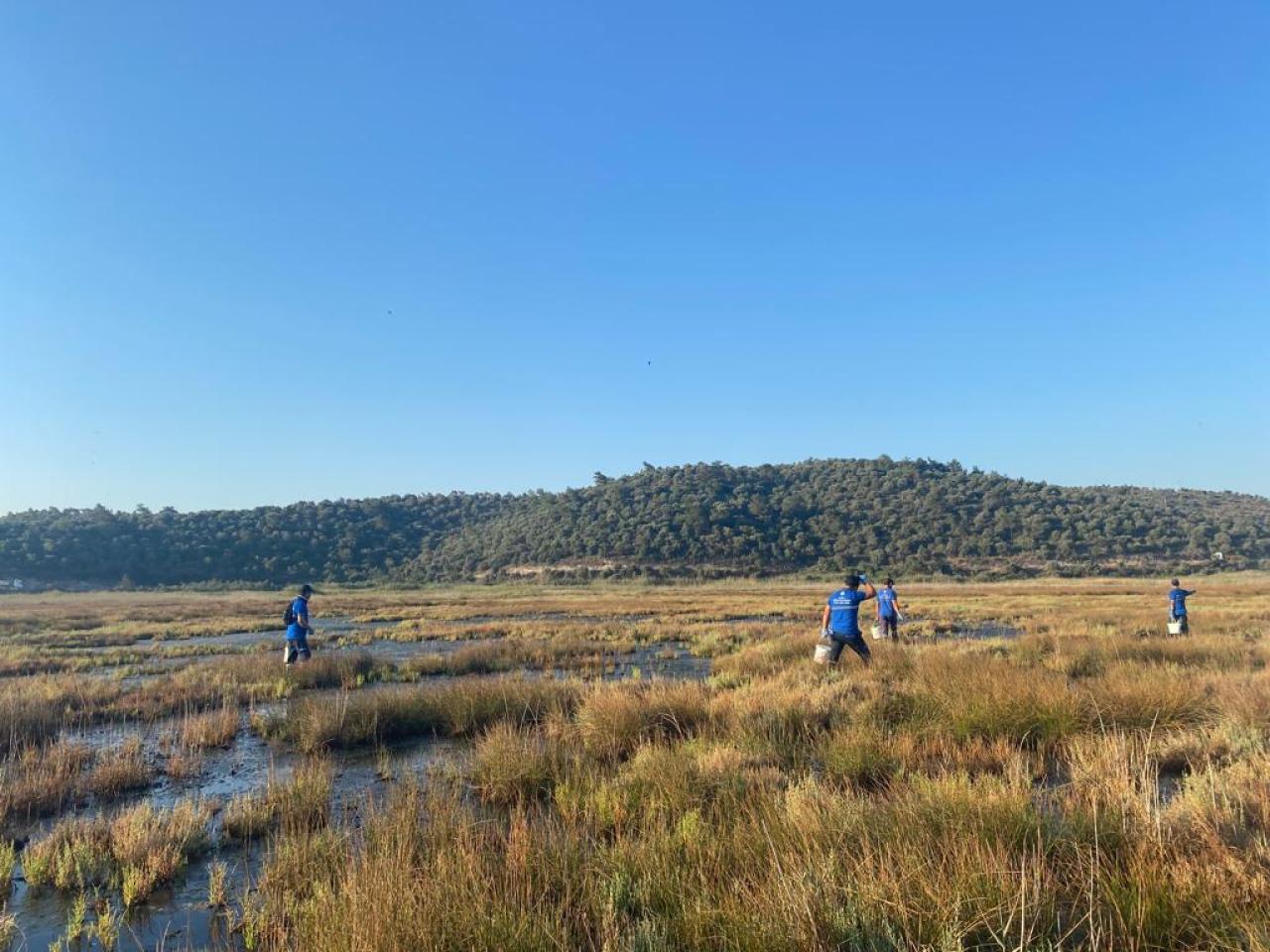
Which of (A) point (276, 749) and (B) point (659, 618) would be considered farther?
(B) point (659, 618)

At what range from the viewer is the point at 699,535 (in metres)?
83.6

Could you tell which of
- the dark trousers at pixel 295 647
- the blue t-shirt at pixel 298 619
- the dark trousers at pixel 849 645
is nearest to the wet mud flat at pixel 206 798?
the dark trousers at pixel 295 647

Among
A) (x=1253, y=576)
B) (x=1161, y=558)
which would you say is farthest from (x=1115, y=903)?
(x=1161, y=558)

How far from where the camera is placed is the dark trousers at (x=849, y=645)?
39.8 ft

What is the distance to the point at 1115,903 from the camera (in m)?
3.23

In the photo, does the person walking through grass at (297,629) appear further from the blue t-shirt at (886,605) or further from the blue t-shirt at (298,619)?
the blue t-shirt at (886,605)

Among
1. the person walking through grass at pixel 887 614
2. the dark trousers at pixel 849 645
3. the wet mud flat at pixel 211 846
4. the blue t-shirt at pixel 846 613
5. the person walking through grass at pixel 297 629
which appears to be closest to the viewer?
the wet mud flat at pixel 211 846

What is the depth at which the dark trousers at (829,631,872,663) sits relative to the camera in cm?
1213

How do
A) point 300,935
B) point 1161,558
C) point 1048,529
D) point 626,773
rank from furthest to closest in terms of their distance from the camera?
point 1048,529 < point 1161,558 < point 626,773 < point 300,935

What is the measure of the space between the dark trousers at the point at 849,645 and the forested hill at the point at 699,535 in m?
64.2

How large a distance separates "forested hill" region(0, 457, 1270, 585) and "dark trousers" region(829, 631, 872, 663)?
2527 inches

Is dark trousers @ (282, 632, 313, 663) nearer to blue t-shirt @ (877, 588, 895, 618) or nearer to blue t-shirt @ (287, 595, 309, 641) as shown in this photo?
blue t-shirt @ (287, 595, 309, 641)

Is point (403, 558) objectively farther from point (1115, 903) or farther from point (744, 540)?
point (1115, 903)

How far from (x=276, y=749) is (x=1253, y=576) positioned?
75.5 m
